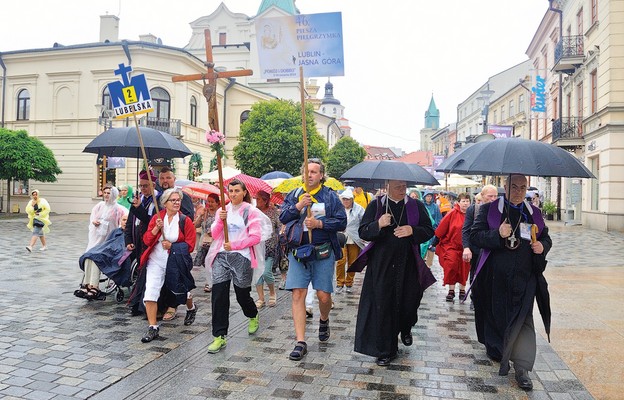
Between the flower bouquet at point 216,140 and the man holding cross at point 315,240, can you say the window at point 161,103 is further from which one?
the man holding cross at point 315,240

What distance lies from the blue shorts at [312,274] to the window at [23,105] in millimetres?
34187

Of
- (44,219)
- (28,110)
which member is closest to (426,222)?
(44,219)

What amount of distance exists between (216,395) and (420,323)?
3405 mm

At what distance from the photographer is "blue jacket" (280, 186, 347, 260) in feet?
17.8

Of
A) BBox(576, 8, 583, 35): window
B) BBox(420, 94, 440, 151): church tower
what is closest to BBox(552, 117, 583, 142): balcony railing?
BBox(576, 8, 583, 35): window

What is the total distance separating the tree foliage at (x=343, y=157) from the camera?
5700 centimetres

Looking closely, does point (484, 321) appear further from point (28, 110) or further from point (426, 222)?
point (28, 110)

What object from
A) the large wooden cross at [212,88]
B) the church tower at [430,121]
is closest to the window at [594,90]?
the large wooden cross at [212,88]

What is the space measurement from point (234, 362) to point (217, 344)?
0.41 metres

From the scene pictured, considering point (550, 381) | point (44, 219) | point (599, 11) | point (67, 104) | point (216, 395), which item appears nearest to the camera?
→ point (216, 395)

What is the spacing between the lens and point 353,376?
4746mm

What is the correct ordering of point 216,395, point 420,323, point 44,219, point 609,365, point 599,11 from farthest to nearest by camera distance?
point 599,11
point 44,219
point 420,323
point 609,365
point 216,395

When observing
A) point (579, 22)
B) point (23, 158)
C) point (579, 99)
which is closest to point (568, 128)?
point (579, 99)

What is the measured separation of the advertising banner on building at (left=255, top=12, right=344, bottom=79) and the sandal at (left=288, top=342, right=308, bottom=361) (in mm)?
2812
